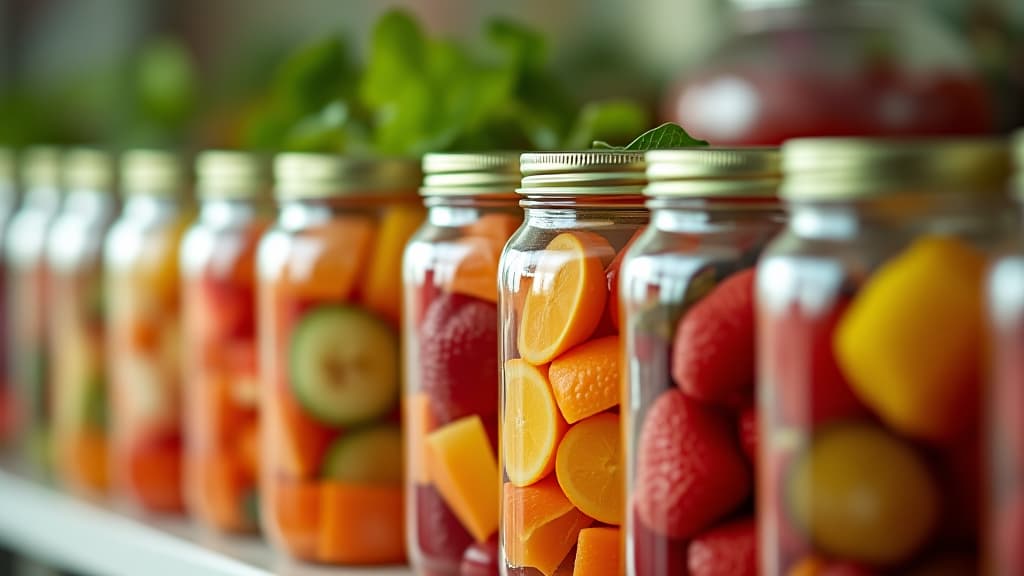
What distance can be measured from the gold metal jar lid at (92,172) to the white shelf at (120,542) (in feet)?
0.85

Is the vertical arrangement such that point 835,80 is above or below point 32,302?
above

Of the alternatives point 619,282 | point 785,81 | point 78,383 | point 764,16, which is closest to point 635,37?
point 764,16

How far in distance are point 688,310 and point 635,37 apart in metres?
0.93

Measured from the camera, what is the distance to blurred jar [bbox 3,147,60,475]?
1.27 metres

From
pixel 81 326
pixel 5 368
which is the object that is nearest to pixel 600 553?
pixel 81 326

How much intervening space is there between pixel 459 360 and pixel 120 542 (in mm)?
380

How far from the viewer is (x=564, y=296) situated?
2.07ft

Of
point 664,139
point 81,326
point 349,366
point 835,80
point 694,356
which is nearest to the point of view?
point 694,356

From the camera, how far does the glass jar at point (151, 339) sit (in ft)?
3.55

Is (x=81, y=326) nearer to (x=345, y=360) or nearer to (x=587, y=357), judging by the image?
(x=345, y=360)

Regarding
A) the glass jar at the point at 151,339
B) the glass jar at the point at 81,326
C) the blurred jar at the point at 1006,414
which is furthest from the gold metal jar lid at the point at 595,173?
the glass jar at the point at 81,326

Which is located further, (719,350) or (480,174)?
(480,174)

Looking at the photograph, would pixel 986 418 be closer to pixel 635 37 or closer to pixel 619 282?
pixel 619 282

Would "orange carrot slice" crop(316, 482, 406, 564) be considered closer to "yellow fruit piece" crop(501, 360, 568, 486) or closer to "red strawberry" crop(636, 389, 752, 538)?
"yellow fruit piece" crop(501, 360, 568, 486)
